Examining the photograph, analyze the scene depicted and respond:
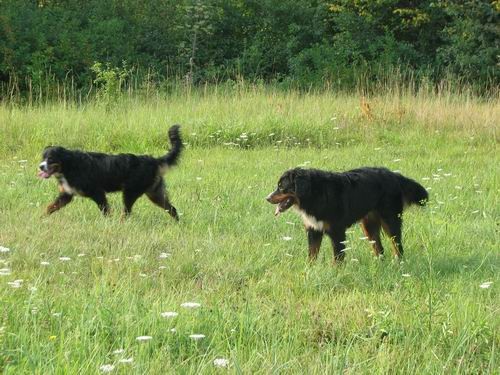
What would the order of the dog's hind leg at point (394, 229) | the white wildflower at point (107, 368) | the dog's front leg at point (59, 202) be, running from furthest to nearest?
the dog's front leg at point (59, 202), the dog's hind leg at point (394, 229), the white wildflower at point (107, 368)

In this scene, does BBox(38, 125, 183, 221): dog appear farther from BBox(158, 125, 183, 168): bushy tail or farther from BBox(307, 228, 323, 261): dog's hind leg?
BBox(307, 228, 323, 261): dog's hind leg

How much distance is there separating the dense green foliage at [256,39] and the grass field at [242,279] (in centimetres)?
960

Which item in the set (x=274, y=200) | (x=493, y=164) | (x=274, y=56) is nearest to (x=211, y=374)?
(x=274, y=200)

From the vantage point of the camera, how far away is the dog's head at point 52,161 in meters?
7.10

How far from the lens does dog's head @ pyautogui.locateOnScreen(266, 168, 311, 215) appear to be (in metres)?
5.48

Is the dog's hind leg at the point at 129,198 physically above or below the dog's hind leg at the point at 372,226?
below

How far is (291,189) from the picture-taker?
219 inches

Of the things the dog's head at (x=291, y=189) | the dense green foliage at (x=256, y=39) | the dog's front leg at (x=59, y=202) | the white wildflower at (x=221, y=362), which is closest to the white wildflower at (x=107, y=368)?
the white wildflower at (x=221, y=362)

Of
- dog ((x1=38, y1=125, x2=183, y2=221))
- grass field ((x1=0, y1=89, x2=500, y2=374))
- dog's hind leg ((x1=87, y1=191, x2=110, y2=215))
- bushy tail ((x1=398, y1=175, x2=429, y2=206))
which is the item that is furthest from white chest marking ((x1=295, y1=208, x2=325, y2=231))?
dog's hind leg ((x1=87, y1=191, x2=110, y2=215))

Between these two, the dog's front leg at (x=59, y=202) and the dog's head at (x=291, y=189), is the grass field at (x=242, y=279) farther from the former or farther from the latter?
the dog's head at (x=291, y=189)

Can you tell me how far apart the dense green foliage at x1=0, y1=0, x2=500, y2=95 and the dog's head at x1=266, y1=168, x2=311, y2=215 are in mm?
14354

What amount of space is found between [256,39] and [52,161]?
57.0 feet

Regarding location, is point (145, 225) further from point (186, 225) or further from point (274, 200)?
point (274, 200)

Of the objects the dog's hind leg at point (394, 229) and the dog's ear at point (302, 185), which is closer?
the dog's ear at point (302, 185)
